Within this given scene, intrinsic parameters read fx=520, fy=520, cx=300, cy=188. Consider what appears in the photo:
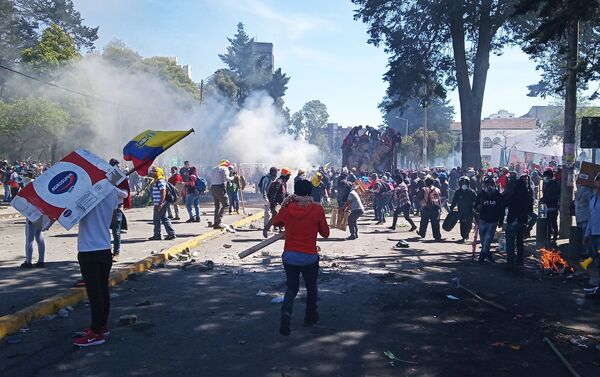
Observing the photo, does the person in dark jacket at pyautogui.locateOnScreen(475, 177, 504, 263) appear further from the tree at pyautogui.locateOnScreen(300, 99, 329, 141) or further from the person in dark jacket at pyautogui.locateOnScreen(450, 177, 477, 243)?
the tree at pyautogui.locateOnScreen(300, 99, 329, 141)

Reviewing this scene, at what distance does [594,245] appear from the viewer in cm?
762

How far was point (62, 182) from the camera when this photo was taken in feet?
16.4

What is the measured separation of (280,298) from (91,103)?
30019 mm

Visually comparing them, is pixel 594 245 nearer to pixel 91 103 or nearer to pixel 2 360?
pixel 2 360

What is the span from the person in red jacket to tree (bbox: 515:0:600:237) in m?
6.33

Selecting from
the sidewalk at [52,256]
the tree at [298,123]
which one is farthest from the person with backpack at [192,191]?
the tree at [298,123]

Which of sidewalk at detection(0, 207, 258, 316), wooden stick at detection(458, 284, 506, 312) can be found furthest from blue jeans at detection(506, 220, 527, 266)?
sidewalk at detection(0, 207, 258, 316)

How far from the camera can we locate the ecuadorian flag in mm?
5883

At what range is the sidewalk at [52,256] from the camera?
6805 mm

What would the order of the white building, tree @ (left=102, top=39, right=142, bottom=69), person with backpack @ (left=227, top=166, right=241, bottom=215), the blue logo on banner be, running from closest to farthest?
the blue logo on banner, person with backpack @ (left=227, top=166, right=241, bottom=215), tree @ (left=102, top=39, right=142, bottom=69), the white building

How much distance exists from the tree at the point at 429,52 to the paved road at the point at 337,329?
17.4 meters

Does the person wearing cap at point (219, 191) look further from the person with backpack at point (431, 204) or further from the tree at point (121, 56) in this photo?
the tree at point (121, 56)

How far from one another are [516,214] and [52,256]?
27.8 ft

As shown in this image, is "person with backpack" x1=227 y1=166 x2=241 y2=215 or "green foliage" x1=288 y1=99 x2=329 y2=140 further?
"green foliage" x1=288 y1=99 x2=329 y2=140
